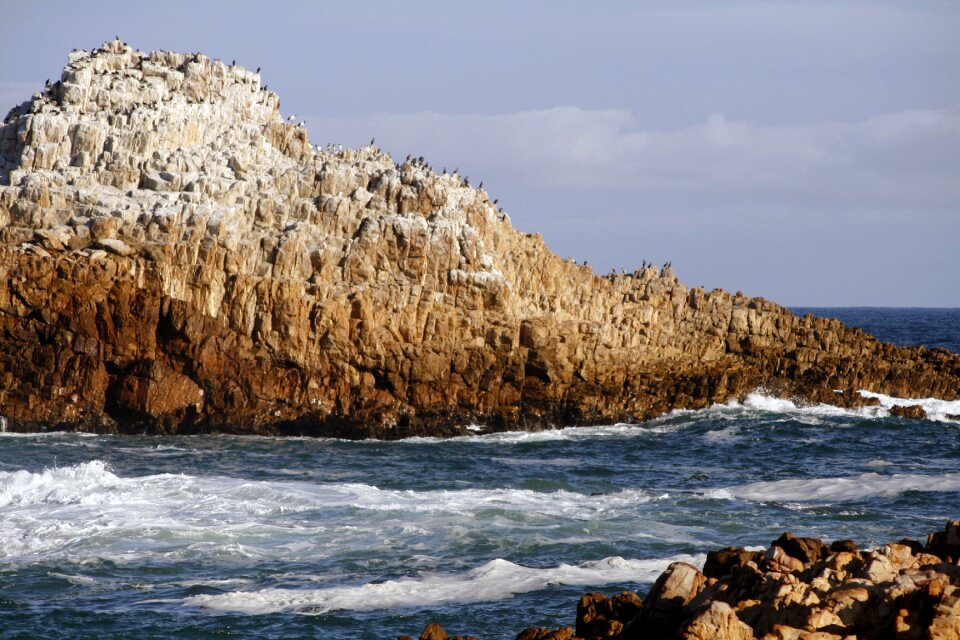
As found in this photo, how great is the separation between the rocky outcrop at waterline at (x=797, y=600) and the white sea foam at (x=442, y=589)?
4.45 metres

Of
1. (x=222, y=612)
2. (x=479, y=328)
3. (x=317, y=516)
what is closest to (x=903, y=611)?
(x=222, y=612)

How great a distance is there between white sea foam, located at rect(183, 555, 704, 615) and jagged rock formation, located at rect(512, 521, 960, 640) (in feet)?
14.5

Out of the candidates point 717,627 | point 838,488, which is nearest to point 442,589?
point 717,627

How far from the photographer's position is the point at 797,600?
557 inches

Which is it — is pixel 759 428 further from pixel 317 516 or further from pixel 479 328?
pixel 317 516

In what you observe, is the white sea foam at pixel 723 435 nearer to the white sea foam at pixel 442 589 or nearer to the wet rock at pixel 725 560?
the white sea foam at pixel 442 589

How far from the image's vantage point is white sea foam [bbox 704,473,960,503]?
3112cm

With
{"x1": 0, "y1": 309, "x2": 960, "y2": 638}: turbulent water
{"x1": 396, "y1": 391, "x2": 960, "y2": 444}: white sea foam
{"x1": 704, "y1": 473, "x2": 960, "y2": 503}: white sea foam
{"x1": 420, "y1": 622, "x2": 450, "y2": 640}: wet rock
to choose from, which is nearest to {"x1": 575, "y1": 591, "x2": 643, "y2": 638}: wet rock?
{"x1": 420, "y1": 622, "x2": 450, "y2": 640}: wet rock

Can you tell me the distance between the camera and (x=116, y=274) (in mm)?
40594

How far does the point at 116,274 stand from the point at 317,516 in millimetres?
16658

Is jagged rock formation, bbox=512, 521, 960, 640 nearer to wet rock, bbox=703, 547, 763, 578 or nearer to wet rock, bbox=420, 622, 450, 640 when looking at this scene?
wet rock, bbox=703, 547, 763, 578

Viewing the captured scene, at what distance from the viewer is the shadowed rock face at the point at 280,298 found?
40.2 m

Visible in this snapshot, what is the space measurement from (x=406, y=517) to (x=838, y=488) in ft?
40.5

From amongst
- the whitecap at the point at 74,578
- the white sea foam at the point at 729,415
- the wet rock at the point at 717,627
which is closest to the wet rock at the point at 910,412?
the white sea foam at the point at 729,415
